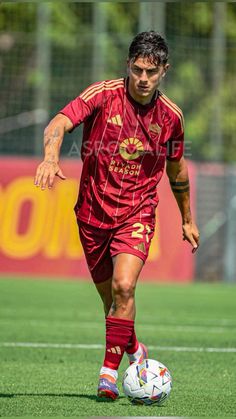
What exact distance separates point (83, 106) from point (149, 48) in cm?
58

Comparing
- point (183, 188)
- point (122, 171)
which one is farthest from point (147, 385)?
point (183, 188)

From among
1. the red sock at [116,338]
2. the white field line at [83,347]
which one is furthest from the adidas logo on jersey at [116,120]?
the white field line at [83,347]

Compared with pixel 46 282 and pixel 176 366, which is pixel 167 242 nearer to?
pixel 46 282

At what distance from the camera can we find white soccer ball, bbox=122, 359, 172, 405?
7176 mm

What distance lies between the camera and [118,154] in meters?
7.61

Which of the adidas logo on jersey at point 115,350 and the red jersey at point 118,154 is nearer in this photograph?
the adidas logo on jersey at point 115,350

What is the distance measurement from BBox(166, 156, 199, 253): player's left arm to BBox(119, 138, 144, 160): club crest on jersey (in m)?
0.55

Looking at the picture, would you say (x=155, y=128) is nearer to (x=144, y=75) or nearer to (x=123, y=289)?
(x=144, y=75)

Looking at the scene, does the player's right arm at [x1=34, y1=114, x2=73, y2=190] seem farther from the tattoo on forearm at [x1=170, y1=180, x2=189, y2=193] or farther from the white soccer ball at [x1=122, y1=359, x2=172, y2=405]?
the white soccer ball at [x1=122, y1=359, x2=172, y2=405]

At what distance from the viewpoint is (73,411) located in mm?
6676

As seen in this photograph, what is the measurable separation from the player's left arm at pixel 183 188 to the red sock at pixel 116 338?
104 cm

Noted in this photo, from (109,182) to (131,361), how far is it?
1430 mm

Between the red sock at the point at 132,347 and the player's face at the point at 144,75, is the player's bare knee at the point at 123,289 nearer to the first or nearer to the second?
the red sock at the point at 132,347

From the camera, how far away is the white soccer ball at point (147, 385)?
7176 mm
